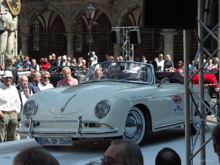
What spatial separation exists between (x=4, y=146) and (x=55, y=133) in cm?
125

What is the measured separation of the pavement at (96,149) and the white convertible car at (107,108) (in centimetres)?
22

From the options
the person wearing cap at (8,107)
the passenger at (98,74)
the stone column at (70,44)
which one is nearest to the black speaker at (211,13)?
the passenger at (98,74)

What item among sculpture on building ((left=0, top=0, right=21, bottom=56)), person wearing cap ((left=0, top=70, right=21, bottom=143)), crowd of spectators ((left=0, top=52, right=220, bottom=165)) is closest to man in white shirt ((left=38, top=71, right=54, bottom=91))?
crowd of spectators ((left=0, top=52, right=220, bottom=165))

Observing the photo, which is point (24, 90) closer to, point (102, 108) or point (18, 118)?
point (18, 118)

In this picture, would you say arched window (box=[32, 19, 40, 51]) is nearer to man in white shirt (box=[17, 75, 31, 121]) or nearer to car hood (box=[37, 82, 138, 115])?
man in white shirt (box=[17, 75, 31, 121])

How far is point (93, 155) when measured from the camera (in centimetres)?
770

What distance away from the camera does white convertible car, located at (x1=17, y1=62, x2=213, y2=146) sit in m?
7.71

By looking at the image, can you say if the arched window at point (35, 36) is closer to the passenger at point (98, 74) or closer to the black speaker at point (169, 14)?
the passenger at point (98, 74)

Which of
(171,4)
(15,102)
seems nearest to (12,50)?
(15,102)

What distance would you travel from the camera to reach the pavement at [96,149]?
7.32 meters

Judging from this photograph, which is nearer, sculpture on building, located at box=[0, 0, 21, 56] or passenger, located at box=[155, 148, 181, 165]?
passenger, located at box=[155, 148, 181, 165]

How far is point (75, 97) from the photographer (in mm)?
7996

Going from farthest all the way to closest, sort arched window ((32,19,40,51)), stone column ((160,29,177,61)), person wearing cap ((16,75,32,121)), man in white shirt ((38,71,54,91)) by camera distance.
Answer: arched window ((32,19,40,51)), stone column ((160,29,177,61)), man in white shirt ((38,71,54,91)), person wearing cap ((16,75,32,121))

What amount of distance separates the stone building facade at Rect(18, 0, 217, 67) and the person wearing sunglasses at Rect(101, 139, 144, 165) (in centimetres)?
3342
